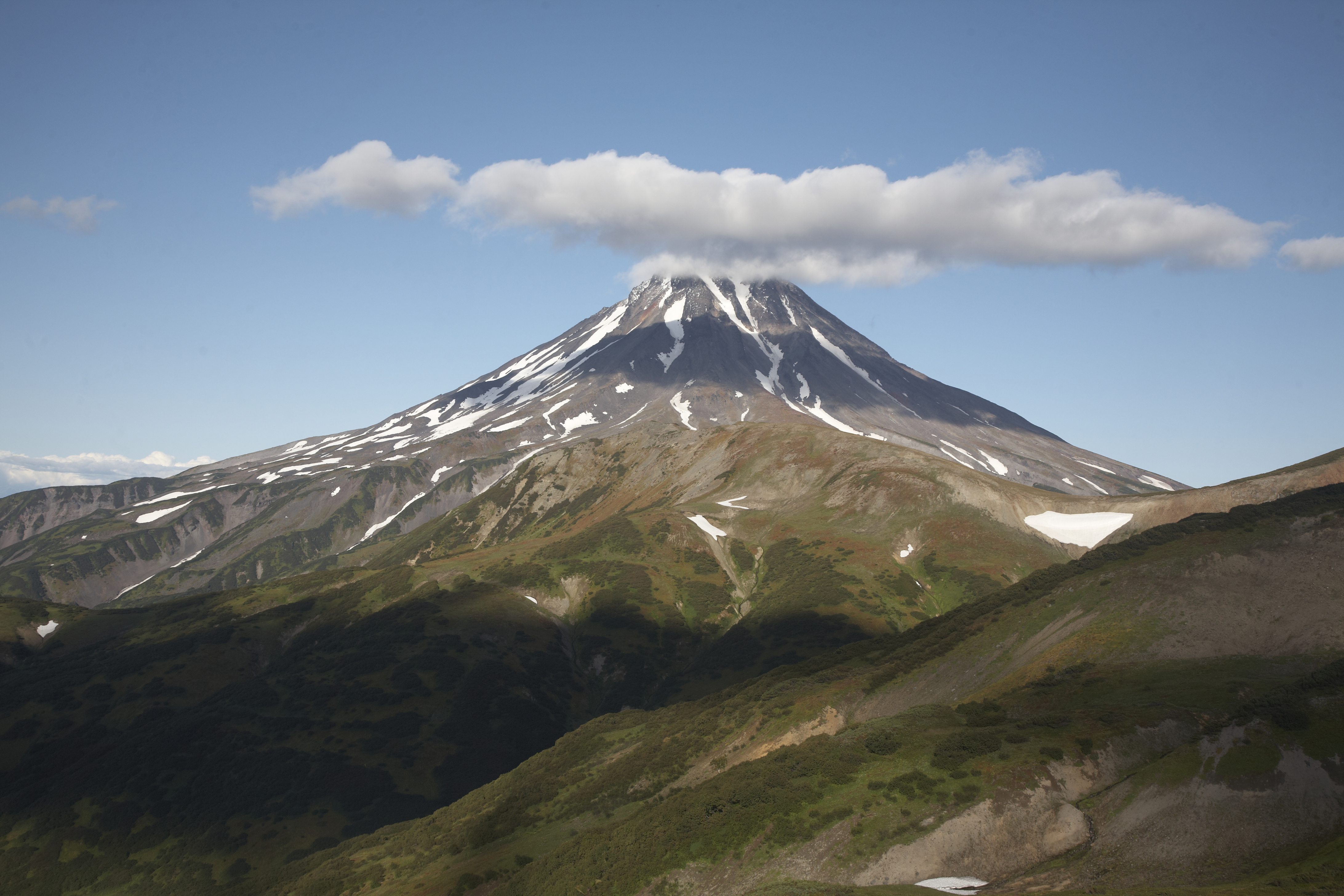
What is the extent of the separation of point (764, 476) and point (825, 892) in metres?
154

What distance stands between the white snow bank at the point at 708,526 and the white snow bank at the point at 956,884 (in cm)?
12496

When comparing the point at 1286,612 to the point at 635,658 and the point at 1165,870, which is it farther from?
the point at 635,658

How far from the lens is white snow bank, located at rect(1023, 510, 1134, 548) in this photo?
142 m

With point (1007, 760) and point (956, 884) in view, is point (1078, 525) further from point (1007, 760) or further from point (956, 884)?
point (956, 884)

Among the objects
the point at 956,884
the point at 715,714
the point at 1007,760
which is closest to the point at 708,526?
the point at 715,714

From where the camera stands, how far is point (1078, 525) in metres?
148

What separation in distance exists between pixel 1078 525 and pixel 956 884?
12355 centimetres

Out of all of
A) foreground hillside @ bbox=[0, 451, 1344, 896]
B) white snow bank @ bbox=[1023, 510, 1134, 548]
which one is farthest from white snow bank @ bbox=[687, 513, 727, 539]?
white snow bank @ bbox=[1023, 510, 1134, 548]

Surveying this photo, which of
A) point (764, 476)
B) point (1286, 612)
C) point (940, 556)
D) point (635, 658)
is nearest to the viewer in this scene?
point (1286, 612)

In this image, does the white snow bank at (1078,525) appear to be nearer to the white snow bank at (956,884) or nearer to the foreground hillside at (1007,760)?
the foreground hillside at (1007,760)

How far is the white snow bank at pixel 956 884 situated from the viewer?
38.1 metres

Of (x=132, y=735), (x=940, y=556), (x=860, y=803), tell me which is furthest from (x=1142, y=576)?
(x=132, y=735)

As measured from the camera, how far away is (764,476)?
623 ft

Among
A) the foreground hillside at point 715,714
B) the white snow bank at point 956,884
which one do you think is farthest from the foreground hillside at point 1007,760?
the white snow bank at point 956,884
